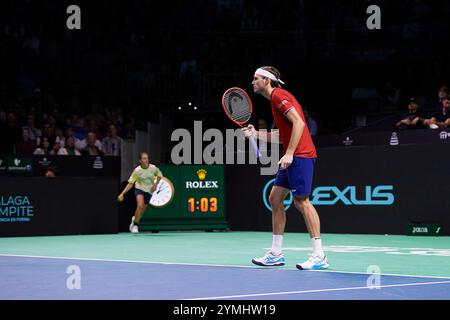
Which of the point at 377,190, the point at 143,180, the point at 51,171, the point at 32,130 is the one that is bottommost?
the point at 377,190

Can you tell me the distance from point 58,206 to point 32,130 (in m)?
2.32

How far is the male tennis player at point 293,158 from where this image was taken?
913 centimetres

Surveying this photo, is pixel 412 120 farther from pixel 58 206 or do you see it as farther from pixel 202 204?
pixel 58 206

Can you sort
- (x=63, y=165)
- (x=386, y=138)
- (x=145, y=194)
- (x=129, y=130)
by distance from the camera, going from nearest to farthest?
(x=386, y=138) → (x=63, y=165) → (x=145, y=194) → (x=129, y=130)

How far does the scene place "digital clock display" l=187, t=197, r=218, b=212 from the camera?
20.5 m

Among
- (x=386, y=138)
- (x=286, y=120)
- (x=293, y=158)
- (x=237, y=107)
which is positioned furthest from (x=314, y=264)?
(x=386, y=138)

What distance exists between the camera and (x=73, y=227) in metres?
19.0

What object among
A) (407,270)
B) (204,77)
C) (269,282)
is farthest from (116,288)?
(204,77)

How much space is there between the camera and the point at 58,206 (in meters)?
18.7

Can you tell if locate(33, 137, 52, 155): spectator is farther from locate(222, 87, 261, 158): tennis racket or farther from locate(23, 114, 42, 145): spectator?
locate(222, 87, 261, 158): tennis racket

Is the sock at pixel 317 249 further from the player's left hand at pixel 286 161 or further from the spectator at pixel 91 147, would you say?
the spectator at pixel 91 147

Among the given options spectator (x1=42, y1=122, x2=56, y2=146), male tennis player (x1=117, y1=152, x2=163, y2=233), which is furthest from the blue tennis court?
spectator (x1=42, y1=122, x2=56, y2=146)

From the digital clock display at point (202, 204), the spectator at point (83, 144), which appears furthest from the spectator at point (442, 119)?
the spectator at point (83, 144)
